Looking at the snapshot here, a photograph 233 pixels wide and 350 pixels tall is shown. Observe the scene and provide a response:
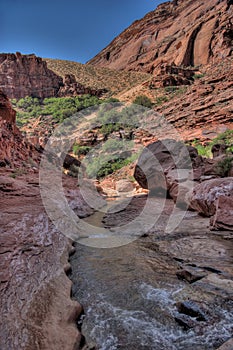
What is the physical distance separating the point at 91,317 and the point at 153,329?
3.17 feet

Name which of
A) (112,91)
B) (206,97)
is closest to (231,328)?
(206,97)

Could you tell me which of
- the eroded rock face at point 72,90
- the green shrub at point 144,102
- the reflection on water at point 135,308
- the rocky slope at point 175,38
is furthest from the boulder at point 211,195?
the eroded rock face at point 72,90

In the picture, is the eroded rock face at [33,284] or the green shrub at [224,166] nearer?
the eroded rock face at [33,284]

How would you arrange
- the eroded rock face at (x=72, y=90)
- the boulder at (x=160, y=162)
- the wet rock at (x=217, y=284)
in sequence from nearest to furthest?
1. the wet rock at (x=217, y=284)
2. the boulder at (x=160, y=162)
3. the eroded rock face at (x=72, y=90)

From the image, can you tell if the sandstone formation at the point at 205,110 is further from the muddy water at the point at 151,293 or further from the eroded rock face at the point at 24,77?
the eroded rock face at the point at 24,77

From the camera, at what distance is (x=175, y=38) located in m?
61.2

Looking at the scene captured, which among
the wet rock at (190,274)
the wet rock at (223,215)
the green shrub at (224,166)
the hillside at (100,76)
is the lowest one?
the wet rock at (190,274)

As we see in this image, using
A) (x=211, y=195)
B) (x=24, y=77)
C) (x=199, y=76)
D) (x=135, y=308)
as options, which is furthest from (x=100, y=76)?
(x=135, y=308)

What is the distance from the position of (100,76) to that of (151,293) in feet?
226

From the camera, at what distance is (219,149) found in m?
13.2

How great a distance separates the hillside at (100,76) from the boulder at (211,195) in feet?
160

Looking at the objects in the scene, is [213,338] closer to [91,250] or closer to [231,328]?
[231,328]

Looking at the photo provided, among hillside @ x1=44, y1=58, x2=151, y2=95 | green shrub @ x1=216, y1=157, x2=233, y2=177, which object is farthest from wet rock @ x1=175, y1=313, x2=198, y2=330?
hillside @ x1=44, y1=58, x2=151, y2=95

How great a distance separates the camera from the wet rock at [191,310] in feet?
10.4
